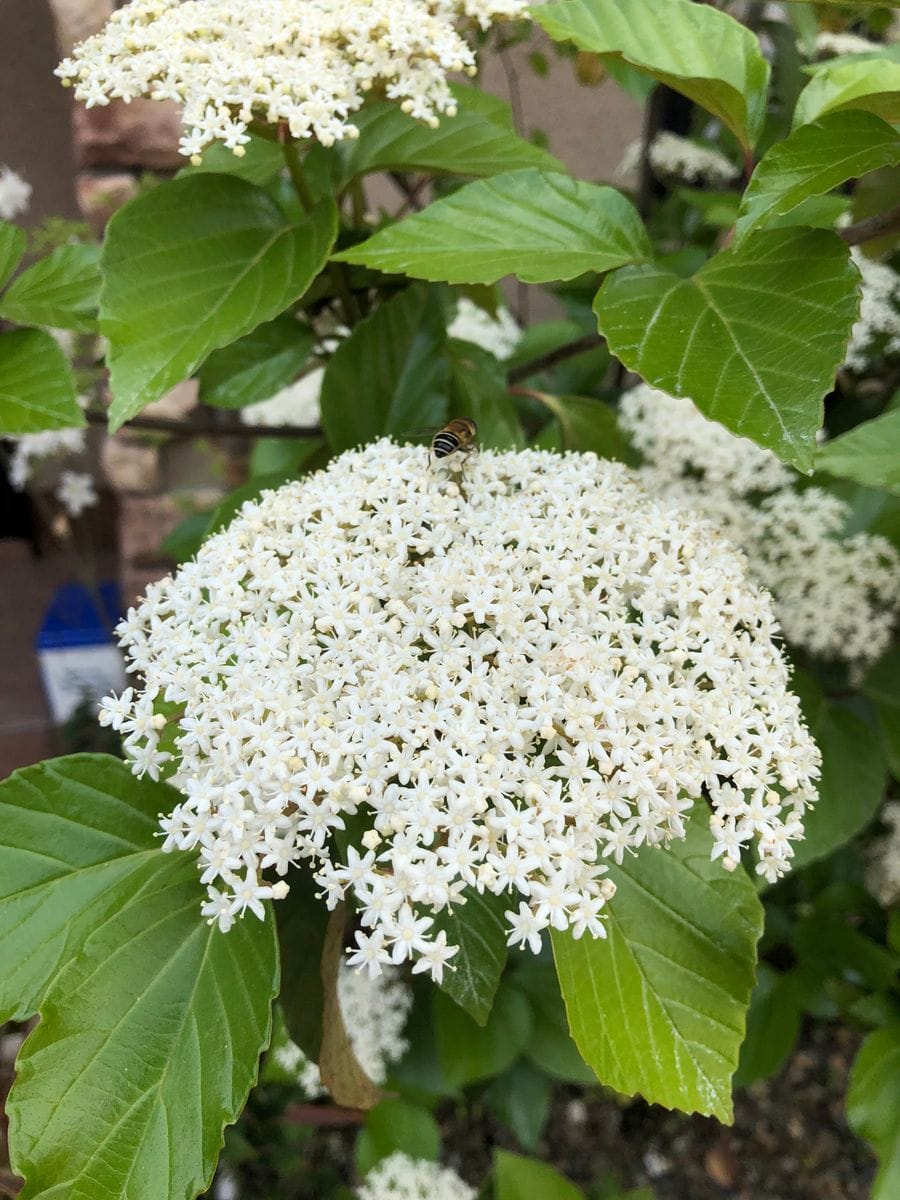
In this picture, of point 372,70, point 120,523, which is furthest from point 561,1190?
point 120,523

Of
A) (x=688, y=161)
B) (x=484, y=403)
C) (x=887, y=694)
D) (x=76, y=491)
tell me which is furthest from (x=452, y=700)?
(x=76, y=491)

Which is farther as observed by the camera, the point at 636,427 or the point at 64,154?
the point at 64,154

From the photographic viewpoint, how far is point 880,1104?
77 cm

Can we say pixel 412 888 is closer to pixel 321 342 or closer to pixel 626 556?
pixel 626 556

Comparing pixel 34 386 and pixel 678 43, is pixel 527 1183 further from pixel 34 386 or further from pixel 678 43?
pixel 678 43

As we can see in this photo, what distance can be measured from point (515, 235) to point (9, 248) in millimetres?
360

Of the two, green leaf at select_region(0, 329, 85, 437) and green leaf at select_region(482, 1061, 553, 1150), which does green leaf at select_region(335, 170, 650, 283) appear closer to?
green leaf at select_region(0, 329, 85, 437)

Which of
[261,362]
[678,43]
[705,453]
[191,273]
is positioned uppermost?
[678,43]

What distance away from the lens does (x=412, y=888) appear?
39 cm

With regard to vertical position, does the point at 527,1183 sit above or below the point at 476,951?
below

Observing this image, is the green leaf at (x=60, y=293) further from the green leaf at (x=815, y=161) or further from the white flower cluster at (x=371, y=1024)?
the white flower cluster at (x=371, y=1024)

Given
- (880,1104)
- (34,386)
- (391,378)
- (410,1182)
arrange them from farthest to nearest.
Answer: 1. (410,1182)
2. (880,1104)
3. (391,378)
4. (34,386)

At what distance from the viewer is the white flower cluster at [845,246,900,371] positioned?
873 millimetres

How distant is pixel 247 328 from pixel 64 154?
0.94 metres
